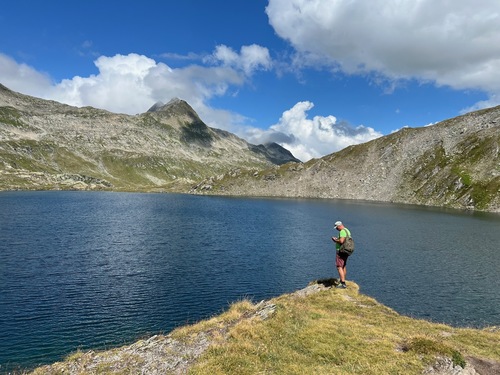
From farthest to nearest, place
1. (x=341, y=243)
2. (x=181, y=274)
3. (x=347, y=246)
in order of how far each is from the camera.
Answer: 1. (x=181, y=274)
2. (x=341, y=243)
3. (x=347, y=246)

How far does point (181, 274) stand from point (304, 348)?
35.3m

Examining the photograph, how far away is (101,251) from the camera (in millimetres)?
65062

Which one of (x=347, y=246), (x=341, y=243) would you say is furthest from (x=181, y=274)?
(x=347, y=246)

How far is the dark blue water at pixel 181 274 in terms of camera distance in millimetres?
34344

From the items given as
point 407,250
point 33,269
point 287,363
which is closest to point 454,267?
point 407,250

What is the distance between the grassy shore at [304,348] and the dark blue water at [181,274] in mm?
A: 10415

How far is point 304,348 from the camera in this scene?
19766mm

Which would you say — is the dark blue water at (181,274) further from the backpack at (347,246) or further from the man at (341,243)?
the backpack at (347,246)

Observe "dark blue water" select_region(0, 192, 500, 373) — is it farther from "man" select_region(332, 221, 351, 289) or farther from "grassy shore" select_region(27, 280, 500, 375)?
"man" select_region(332, 221, 351, 289)

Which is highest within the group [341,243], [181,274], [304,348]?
[341,243]

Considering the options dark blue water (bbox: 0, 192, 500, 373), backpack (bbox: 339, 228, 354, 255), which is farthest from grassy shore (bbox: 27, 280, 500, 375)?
dark blue water (bbox: 0, 192, 500, 373)

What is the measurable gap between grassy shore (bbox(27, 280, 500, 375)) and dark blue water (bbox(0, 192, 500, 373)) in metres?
10.4

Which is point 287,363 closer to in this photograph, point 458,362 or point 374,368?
point 374,368

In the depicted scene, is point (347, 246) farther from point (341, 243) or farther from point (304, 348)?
point (304, 348)
